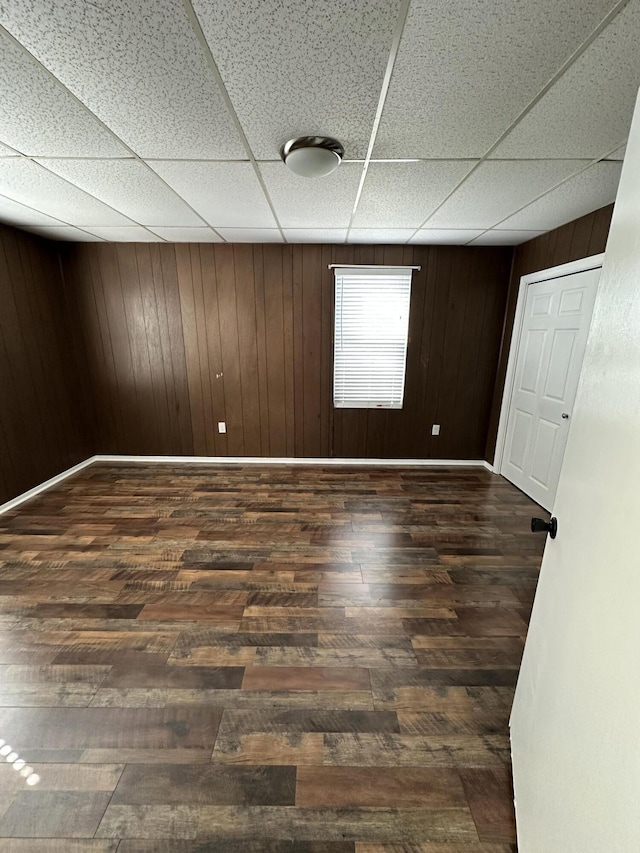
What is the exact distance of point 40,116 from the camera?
4.68 ft

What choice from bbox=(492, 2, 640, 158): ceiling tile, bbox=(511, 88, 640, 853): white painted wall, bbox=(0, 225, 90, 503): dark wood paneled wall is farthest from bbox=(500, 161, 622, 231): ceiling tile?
bbox=(0, 225, 90, 503): dark wood paneled wall

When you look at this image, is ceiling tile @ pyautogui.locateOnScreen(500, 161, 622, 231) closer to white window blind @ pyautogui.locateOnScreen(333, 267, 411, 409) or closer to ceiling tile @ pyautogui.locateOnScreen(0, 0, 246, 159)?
white window blind @ pyautogui.locateOnScreen(333, 267, 411, 409)

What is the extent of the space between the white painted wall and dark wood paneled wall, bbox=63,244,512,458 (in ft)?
9.86

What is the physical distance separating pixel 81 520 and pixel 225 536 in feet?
4.35

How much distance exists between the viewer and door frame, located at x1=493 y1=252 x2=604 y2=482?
2650mm

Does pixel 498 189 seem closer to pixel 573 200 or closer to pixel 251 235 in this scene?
pixel 573 200

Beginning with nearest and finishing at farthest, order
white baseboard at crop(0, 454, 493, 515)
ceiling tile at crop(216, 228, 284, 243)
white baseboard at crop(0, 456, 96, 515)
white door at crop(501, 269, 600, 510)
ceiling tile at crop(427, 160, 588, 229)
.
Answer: ceiling tile at crop(427, 160, 588, 229)
white door at crop(501, 269, 600, 510)
white baseboard at crop(0, 456, 96, 515)
ceiling tile at crop(216, 228, 284, 243)
white baseboard at crop(0, 454, 493, 515)

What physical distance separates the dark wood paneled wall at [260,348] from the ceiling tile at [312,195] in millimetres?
834

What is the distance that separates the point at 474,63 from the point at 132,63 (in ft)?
4.05

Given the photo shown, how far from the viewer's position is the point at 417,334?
3691mm

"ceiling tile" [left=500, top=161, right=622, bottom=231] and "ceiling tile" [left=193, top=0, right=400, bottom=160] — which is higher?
"ceiling tile" [left=500, top=161, right=622, bottom=231]

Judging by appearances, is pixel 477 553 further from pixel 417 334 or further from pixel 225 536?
pixel 417 334

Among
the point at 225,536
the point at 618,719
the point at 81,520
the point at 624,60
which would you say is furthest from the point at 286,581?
the point at 624,60

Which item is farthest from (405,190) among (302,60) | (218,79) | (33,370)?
(33,370)
